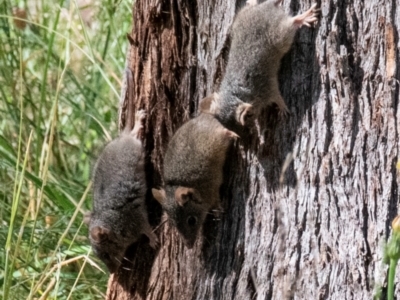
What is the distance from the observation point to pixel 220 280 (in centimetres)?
358

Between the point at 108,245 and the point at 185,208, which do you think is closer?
the point at 185,208

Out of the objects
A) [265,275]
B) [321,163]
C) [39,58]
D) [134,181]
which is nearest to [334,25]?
[321,163]

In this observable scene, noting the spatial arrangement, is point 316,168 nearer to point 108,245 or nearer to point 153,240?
point 153,240

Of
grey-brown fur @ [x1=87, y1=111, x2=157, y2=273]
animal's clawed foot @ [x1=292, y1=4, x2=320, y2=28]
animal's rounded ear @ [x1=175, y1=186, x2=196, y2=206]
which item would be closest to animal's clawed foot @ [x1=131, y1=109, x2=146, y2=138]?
grey-brown fur @ [x1=87, y1=111, x2=157, y2=273]

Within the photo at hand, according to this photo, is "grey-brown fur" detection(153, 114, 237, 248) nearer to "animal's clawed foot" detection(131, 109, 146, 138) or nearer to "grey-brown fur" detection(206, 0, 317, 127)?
"grey-brown fur" detection(206, 0, 317, 127)

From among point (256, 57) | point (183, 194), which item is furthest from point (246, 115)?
point (183, 194)

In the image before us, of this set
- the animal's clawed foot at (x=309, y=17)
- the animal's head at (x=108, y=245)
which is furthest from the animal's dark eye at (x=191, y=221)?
the animal's clawed foot at (x=309, y=17)

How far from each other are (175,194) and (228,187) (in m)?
0.32

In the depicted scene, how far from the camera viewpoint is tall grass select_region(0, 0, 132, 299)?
453 cm

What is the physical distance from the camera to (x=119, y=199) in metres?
4.02

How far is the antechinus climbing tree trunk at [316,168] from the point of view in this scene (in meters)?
3.13

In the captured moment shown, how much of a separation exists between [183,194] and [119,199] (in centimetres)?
42

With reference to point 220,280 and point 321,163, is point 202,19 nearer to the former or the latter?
point 321,163

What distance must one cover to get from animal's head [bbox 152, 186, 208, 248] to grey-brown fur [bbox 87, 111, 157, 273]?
161 mm
